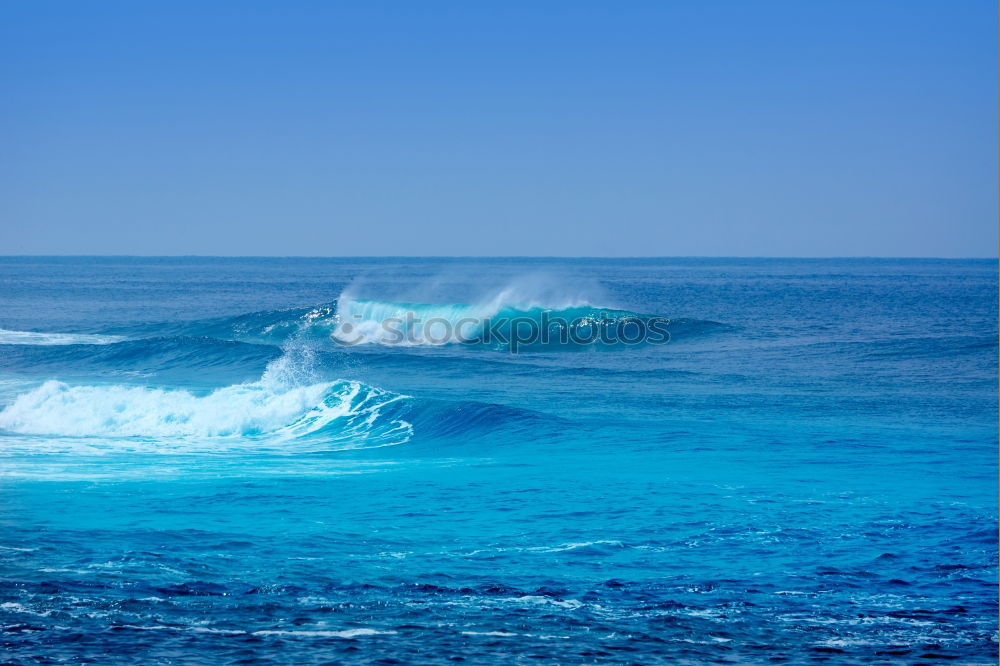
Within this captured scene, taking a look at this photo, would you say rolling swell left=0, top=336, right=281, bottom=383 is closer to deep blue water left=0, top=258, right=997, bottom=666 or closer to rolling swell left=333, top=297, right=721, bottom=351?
deep blue water left=0, top=258, right=997, bottom=666

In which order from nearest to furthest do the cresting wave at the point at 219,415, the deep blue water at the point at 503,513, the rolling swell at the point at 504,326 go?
1. the deep blue water at the point at 503,513
2. the cresting wave at the point at 219,415
3. the rolling swell at the point at 504,326

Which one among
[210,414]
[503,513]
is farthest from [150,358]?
[503,513]

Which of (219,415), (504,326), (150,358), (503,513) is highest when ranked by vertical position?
(504,326)

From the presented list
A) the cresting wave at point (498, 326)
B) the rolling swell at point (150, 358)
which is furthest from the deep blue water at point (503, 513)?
the cresting wave at point (498, 326)

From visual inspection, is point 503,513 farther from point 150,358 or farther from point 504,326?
point 504,326

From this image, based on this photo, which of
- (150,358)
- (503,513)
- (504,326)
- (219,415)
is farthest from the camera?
(504,326)

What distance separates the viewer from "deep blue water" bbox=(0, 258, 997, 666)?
7043 mm

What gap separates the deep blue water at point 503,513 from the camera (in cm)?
704

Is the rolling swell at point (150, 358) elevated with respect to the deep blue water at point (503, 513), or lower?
elevated

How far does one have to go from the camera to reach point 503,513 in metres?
11.1

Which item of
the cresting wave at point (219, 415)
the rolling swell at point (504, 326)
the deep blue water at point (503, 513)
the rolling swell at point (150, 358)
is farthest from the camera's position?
the rolling swell at point (504, 326)

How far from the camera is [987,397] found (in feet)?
66.5

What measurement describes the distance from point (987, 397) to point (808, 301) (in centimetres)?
3655

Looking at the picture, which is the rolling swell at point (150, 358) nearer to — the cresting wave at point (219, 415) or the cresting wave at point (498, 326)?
the cresting wave at point (219, 415)
